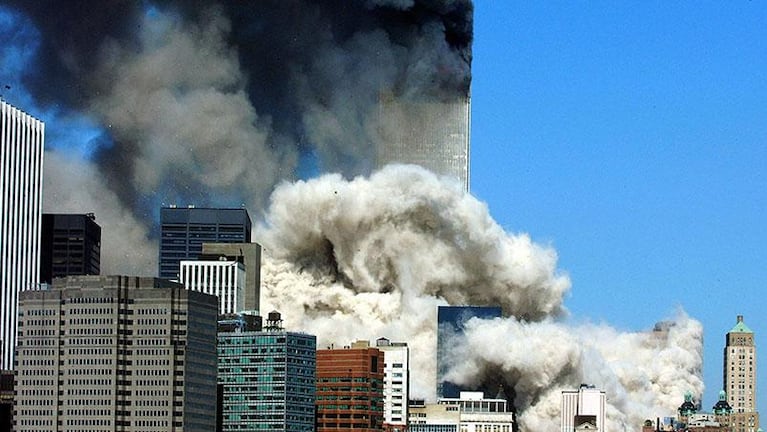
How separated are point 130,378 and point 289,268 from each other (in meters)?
38.6

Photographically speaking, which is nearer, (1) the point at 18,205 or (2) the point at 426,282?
(1) the point at 18,205

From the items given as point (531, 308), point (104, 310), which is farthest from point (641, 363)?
point (104, 310)

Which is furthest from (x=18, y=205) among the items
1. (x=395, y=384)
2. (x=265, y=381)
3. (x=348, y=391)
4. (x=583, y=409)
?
(x=583, y=409)

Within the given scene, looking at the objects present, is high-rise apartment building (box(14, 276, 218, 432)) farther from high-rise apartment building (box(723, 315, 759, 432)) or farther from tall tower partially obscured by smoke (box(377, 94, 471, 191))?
high-rise apartment building (box(723, 315, 759, 432))

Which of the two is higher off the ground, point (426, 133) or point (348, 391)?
point (426, 133)

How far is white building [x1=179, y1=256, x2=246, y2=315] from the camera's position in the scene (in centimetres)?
11925

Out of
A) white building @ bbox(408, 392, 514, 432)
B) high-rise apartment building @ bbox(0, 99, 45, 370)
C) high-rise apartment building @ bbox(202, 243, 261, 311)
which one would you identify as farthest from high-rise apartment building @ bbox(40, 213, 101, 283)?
white building @ bbox(408, 392, 514, 432)

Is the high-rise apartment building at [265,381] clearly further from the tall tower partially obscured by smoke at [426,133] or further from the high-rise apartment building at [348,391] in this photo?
the tall tower partially obscured by smoke at [426,133]

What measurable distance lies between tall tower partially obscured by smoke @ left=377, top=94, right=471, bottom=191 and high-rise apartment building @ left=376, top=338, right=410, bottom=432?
41.2 ft

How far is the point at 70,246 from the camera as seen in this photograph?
117 m

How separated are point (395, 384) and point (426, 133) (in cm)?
1607

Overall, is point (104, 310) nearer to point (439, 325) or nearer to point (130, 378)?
point (130, 378)

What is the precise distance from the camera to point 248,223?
126m

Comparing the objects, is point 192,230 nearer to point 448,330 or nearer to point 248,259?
point 248,259
